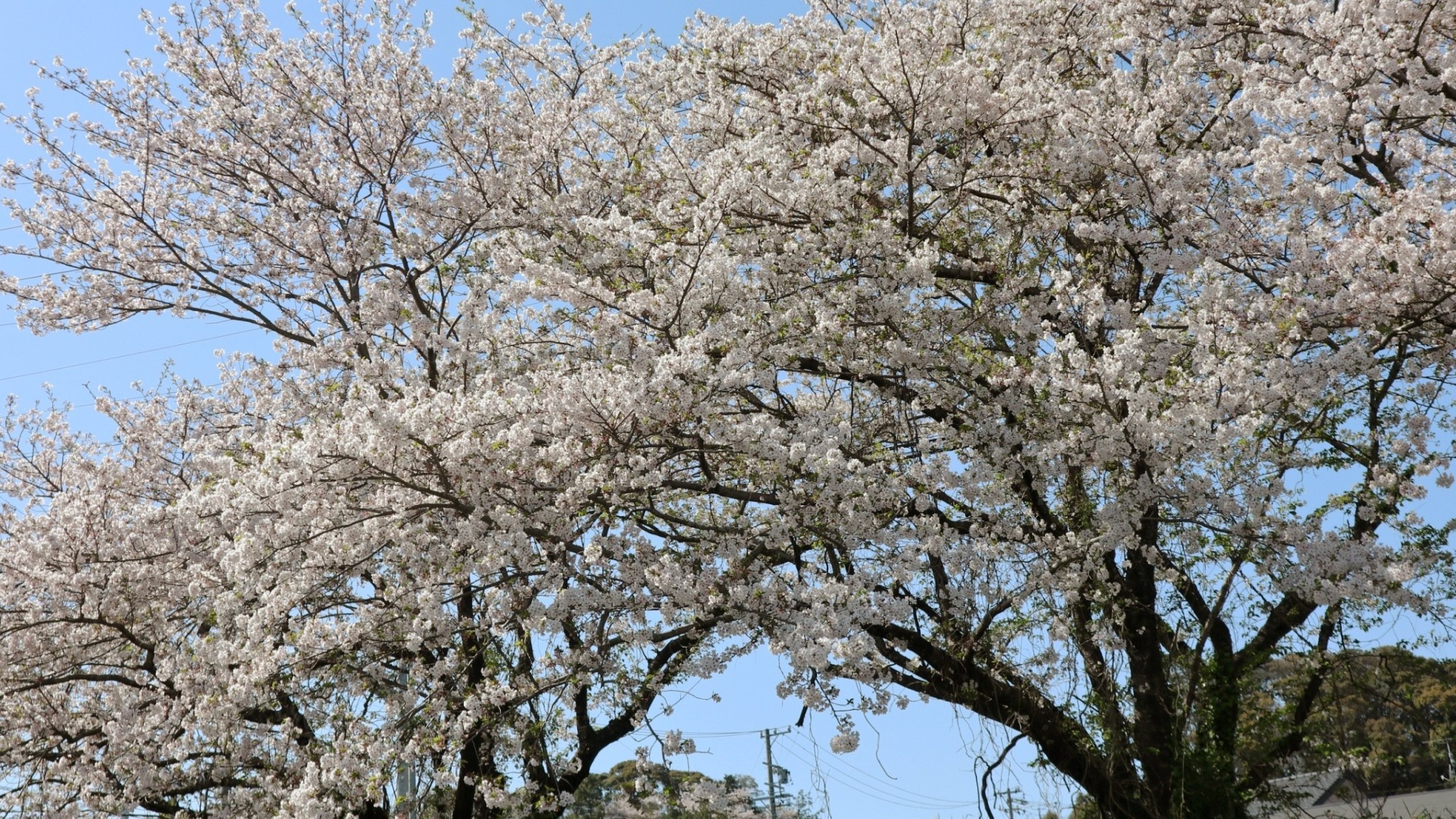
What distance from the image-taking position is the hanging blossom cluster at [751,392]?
6.46m

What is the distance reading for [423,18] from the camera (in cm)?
922

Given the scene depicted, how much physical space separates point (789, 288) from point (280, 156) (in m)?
4.39

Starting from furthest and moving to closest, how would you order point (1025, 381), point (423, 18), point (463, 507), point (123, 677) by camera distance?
point (423, 18) < point (123, 677) < point (1025, 381) < point (463, 507)

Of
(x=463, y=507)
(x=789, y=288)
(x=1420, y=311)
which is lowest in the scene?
(x=463, y=507)

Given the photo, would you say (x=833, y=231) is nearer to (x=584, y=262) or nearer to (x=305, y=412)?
(x=584, y=262)

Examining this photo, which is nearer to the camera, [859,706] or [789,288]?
[859,706]

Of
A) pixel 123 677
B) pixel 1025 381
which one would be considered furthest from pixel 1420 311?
pixel 123 677

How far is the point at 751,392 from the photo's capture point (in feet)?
26.0

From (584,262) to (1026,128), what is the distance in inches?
131

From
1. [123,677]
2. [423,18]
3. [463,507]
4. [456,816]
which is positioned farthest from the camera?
[423,18]

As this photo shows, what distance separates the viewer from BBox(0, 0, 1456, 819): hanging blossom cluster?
646cm

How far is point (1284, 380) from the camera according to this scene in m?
6.54

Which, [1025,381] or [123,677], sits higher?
[1025,381]

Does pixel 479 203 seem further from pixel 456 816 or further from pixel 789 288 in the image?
pixel 456 816
